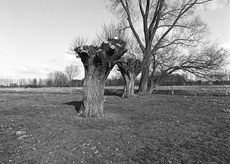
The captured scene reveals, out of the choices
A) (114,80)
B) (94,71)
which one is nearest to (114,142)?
(94,71)

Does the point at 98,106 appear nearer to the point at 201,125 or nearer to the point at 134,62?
the point at 201,125

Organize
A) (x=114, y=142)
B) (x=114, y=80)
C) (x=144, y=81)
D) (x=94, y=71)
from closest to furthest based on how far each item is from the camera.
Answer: (x=114, y=142)
(x=94, y=71)
(x=144, y=81)
(x=114, y=80)

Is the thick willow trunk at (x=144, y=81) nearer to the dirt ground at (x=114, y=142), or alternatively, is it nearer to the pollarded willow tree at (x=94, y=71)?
the pollarded willow tree at (x=94, y=71)

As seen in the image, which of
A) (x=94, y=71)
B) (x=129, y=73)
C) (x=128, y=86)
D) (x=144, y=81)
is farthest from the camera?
(x=144, y=81)

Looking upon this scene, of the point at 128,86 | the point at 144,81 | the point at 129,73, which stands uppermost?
the point at 129,73

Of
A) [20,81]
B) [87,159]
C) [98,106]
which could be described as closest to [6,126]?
[98,106]

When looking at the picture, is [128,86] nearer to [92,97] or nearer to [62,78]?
[92,97]

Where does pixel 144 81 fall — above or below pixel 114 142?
above

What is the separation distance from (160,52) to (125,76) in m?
7.63

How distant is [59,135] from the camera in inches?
176

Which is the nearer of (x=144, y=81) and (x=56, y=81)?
(x=144, y=81)

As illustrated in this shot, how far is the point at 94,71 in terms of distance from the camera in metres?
6.64

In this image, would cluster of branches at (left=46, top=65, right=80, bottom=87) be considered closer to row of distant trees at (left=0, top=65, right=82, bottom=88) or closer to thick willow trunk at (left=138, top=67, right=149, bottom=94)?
row of distant trees at (left=0, top=65, right=82, bottom=88)

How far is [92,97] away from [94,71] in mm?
1104
